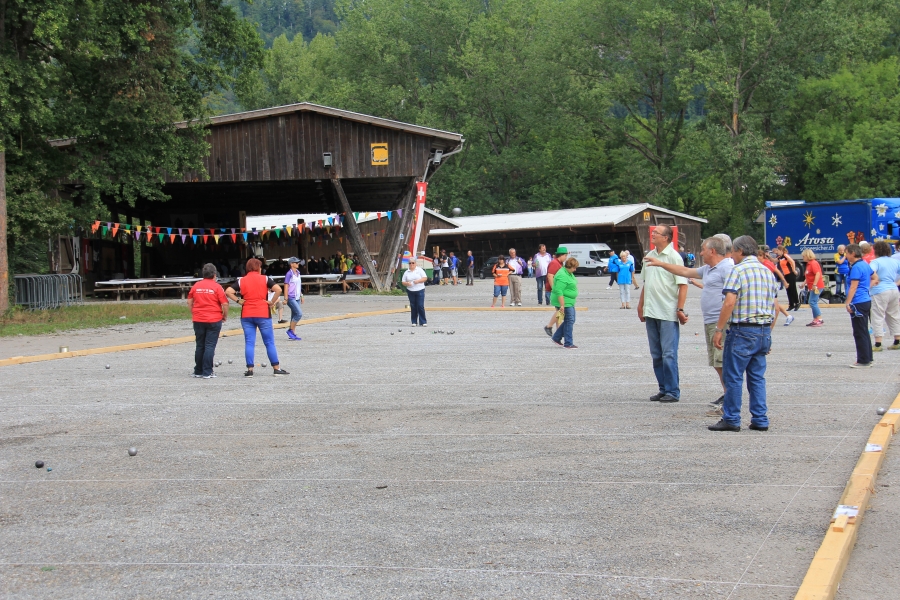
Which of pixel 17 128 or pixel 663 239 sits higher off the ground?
pixel 17 128

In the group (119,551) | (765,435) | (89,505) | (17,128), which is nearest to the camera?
(119,551)

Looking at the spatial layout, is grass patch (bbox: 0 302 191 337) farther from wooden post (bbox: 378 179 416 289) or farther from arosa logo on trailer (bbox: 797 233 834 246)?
arosa logo on trailer (bbox: 797 233 834 246)

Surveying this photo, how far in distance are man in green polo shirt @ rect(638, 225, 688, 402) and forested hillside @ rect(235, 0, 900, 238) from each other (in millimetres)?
50741

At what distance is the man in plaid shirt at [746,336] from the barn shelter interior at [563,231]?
50.3m

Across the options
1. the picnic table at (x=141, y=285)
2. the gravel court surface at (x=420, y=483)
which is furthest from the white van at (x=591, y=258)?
the gravel court surface at (x=420, y=483)

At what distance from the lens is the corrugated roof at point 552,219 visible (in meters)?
60.3

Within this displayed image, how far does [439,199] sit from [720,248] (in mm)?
69374

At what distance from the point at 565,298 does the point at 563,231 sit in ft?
154

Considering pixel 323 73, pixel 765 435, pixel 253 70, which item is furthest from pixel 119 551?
pixel 323 73

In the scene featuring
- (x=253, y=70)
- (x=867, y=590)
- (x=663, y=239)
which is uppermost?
(x=253, y=70)

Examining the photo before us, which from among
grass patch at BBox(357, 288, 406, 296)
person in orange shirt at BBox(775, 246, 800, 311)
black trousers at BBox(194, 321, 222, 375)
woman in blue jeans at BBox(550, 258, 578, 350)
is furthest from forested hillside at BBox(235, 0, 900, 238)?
black trousers at BBox(194, 321, 222, 375)

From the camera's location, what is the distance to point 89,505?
6492 mm

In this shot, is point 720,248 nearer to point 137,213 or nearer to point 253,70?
point 253,70

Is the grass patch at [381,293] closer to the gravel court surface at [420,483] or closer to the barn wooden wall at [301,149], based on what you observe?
the barn wooden wall at [301,149]
